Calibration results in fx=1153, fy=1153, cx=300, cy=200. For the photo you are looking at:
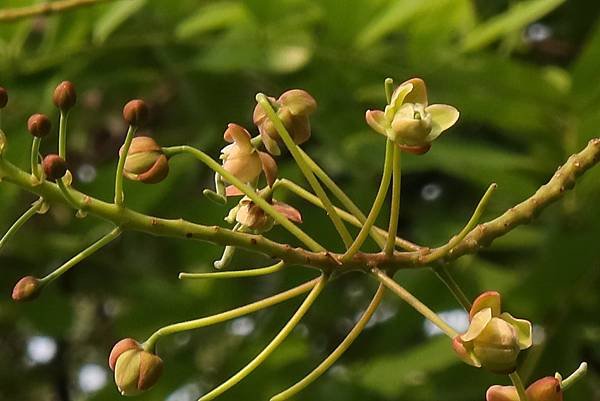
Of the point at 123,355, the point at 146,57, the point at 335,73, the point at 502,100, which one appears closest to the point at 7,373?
the point at 146,57

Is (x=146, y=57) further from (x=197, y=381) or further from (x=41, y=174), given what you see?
(x=41, y=174)

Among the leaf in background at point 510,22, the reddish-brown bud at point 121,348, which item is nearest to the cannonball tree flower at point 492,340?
the reddish-brown bud at point 121,348

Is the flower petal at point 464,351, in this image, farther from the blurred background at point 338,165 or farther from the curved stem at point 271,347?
the blurred background at point 338,165

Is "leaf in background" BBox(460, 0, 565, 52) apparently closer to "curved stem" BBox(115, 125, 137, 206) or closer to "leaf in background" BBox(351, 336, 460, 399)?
"leaf in background" BBox(351, 336, 460, 399)

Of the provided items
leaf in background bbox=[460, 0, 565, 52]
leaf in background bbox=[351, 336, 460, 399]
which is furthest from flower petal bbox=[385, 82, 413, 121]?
leaf in background bbox=[351, 336, 460, 399]

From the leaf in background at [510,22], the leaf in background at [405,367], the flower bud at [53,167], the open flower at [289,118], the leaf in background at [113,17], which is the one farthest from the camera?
the leaf in background at [405,367]

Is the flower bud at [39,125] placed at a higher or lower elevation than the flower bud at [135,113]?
lower
